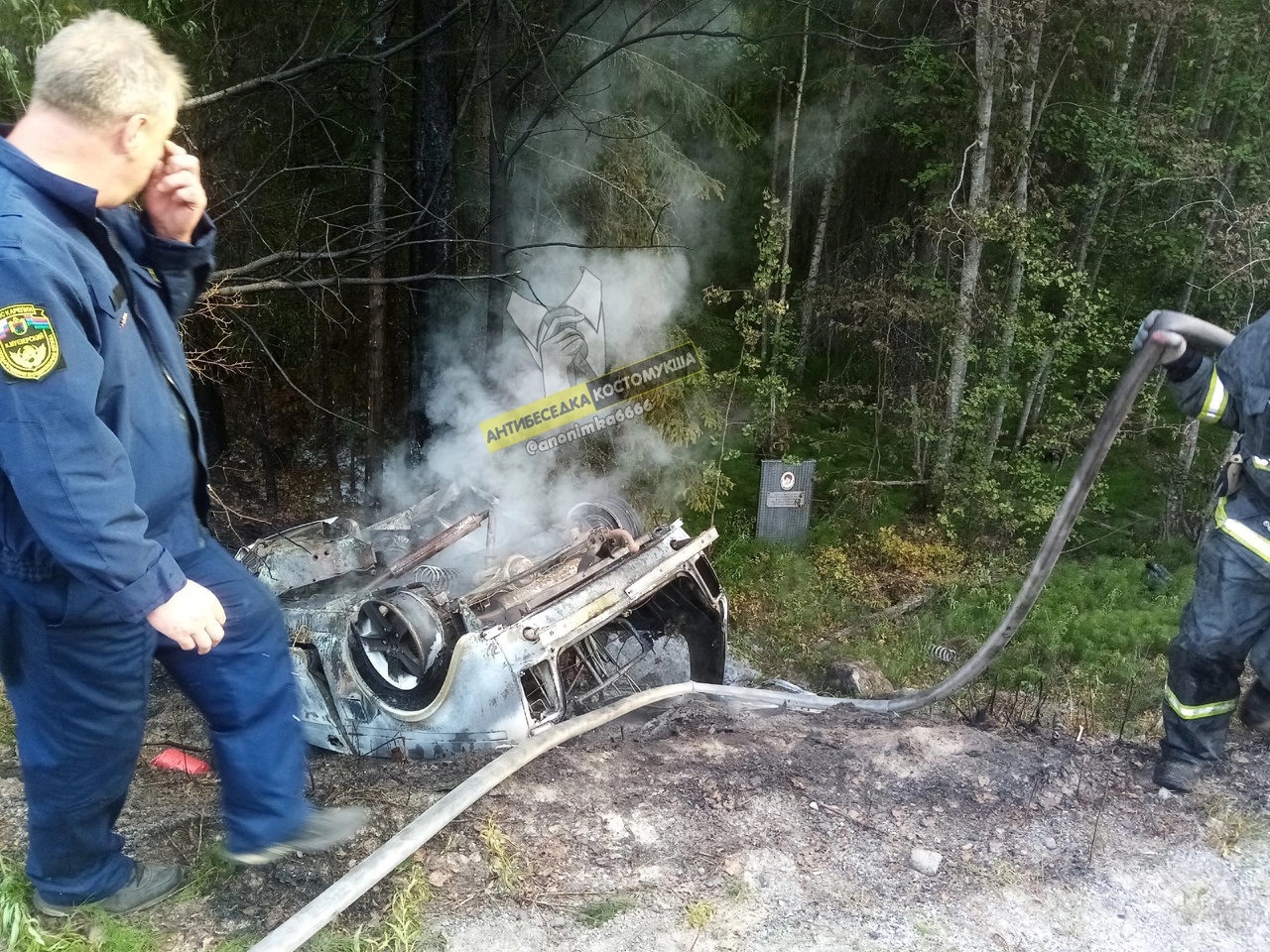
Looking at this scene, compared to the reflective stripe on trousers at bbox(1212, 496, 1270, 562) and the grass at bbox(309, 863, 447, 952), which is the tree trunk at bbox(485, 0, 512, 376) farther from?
the reflective stripe on trousers at bbox(1212, 496, 1270, 562)

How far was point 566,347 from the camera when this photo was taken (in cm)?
732

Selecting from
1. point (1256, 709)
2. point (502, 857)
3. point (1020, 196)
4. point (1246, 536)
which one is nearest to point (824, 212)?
point (1020, 196)

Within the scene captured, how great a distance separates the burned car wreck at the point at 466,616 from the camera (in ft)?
12.0

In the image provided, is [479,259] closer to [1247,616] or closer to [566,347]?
[566,347]

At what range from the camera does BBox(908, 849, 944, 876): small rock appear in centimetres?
291

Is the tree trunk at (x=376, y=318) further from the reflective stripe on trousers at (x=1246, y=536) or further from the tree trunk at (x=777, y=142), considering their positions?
the tree trunk at (x=777, y=142)

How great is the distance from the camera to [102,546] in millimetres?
1789

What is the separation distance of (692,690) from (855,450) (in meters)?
8.04

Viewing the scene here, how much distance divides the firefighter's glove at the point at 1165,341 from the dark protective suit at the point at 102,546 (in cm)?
322

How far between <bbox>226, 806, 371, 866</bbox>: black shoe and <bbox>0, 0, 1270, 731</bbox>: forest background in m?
3.17

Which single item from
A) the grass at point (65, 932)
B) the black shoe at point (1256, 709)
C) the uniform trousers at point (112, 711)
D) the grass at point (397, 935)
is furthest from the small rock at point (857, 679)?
the grass at point (65, 932)

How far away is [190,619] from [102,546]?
10.3 inches

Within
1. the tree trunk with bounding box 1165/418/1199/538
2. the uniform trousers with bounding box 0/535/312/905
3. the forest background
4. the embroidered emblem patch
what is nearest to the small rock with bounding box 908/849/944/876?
the uniform trousers with bounding box 0/535/312/905

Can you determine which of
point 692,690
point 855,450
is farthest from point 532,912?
point 855,450
